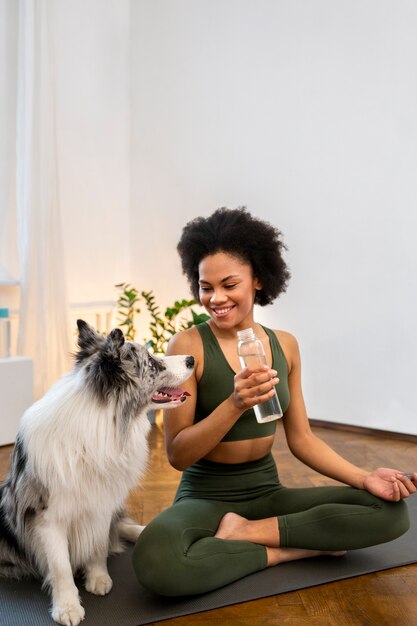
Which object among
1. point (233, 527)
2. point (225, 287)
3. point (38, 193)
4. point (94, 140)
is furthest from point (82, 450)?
point (94, 140)

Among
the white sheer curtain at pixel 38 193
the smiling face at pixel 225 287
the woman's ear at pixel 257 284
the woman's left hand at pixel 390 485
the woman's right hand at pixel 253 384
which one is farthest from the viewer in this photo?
the white sheer curtain at pixel 38 193

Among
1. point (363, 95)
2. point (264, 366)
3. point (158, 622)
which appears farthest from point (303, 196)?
point (158, 622)

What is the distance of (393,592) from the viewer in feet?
6.35

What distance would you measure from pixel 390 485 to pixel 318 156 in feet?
8.52

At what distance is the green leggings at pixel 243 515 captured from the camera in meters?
1.84

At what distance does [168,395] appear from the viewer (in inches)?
75.2

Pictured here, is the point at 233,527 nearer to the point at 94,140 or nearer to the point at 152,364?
the point at 152,364

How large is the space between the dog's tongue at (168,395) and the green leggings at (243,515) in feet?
1.02

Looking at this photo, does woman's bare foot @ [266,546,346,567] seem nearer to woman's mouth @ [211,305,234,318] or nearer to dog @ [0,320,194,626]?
dog @ [0,320,194,626]

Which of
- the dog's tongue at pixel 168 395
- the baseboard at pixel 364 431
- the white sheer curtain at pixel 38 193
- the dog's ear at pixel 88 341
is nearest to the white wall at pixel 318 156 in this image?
the baseboard at pixel 364 431

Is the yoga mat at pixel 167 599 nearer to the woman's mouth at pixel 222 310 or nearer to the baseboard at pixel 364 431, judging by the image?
the woman's mouth at pixel 222 310

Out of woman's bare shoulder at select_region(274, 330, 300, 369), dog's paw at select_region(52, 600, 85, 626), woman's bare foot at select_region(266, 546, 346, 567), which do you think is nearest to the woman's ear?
woman's bare shoulder at select_region(274, 330, 300, 369)

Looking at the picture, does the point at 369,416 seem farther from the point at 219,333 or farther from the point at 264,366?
the point at 264,366

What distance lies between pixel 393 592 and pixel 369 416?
7.17 feet
